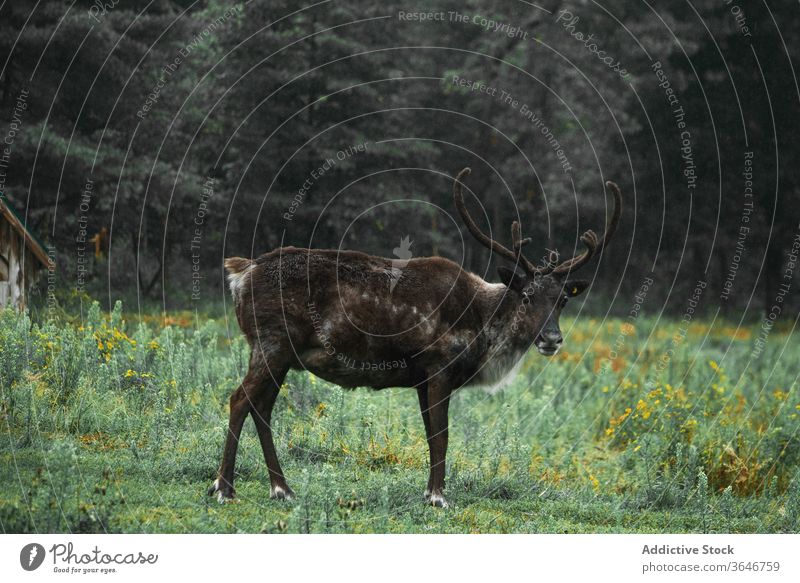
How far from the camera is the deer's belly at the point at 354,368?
998 centimetres

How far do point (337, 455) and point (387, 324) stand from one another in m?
2.46

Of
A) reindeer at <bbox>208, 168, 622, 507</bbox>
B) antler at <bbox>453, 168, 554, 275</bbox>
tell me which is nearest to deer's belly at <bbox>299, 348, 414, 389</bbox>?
reindeer at <bbox>208, 168, 622, 507</bbox>

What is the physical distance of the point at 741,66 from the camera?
35.6 m

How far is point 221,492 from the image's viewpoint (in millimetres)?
9688

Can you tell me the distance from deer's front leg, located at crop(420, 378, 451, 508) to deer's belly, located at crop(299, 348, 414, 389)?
35 centimetres

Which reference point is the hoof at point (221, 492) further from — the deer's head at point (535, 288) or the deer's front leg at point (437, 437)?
the deer's head at point (535, 288)

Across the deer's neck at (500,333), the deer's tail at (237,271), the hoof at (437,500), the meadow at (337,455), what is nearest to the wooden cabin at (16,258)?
the meadow at (337,455)

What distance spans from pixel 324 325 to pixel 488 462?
139 inches

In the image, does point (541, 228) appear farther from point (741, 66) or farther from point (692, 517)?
point (692, 517)

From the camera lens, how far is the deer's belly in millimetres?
9984

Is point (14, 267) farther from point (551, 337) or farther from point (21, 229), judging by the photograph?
point (551, 337)

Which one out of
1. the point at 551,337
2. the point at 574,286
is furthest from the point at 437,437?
the point at 574,286

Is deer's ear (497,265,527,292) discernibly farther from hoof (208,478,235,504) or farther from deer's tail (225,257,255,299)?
hoof (208,478,235,504)

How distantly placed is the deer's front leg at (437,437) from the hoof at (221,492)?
2.05 metres
